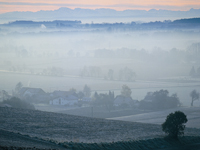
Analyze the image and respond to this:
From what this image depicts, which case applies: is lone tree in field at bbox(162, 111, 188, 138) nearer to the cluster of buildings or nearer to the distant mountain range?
the cluster of buildings

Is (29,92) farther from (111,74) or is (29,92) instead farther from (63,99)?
(111,74)

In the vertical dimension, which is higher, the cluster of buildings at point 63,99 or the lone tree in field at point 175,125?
the cluster of buildings at point 63,99

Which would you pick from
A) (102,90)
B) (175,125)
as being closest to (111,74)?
(102,90)

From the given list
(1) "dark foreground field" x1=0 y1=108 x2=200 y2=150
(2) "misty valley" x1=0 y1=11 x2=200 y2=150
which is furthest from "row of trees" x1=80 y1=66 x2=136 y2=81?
(1) "dark foreground field" x1=0 y1=108 x2=200 y2=150

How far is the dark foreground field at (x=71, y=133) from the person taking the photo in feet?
47.8

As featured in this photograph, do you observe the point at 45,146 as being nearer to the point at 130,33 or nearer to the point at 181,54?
the point at 181,54

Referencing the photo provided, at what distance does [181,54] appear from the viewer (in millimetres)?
105938

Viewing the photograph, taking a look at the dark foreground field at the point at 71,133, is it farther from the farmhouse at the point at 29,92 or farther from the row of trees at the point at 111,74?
the row of trees at the point at 111,74

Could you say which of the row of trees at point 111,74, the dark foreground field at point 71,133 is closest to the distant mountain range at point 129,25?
the row of trees at point 111,74

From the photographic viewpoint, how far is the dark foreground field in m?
14.6

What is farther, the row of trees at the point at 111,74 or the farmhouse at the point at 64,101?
the row of trees at the point at 111,74

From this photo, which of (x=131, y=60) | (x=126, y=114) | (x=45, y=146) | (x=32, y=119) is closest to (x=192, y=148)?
(x=45, y=146)

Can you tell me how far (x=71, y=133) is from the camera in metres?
18.2

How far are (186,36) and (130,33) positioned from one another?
1969 cm
